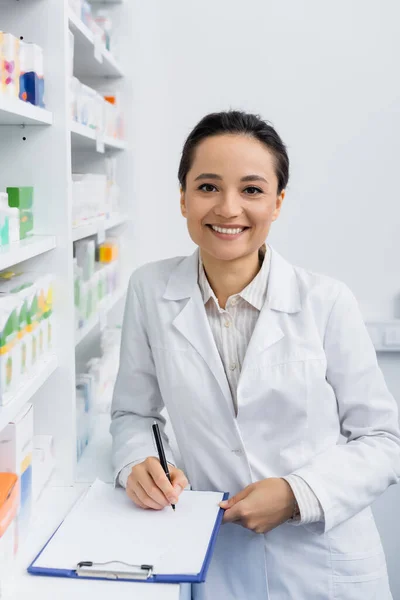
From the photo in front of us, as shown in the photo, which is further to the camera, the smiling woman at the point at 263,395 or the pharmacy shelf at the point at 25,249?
the smiling woman at the point at 263,395

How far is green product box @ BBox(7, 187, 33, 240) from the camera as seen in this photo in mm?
1539

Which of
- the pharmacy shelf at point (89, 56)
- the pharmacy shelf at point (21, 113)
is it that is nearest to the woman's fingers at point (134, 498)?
the pharmacy shelf at point (21, 113)

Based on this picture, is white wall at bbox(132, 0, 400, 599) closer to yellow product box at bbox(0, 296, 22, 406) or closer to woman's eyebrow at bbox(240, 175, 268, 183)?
woman's eyebrow at bbox(240, 175, 268, 183)

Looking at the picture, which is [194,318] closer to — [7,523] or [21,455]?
[21,455]

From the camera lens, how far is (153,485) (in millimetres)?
1419

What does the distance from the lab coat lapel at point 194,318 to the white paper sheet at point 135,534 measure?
10.3 inches

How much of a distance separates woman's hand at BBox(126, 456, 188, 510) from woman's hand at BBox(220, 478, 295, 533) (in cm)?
10

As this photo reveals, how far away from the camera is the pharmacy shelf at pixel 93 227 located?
1.87 meters

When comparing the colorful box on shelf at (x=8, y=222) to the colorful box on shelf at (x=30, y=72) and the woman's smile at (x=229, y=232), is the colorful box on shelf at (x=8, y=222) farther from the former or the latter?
the woman's smile at (x=229, y=232)

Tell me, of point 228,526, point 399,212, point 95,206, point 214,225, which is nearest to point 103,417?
point 95,206

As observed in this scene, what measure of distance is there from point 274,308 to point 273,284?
0.06 m

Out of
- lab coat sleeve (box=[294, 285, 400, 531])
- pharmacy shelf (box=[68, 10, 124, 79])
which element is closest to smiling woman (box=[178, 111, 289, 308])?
lab coat sleeve (box=[294, 285, 400, 531])

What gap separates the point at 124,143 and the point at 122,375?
142 cm

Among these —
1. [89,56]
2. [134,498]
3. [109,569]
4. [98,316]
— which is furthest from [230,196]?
[89,56]
